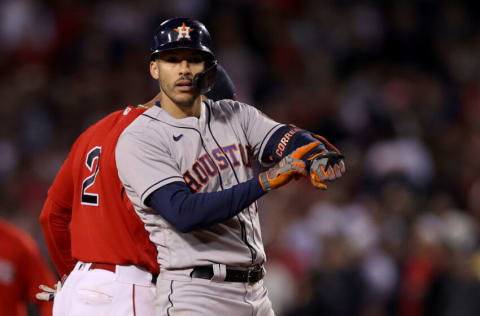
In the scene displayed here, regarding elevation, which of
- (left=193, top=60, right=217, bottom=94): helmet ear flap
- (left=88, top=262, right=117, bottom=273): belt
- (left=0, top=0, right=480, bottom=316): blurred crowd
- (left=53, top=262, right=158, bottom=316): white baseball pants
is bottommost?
(left=0, top=0, right=480, bottom=316): blurred crowd

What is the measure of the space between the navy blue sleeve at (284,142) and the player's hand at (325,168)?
321 mm

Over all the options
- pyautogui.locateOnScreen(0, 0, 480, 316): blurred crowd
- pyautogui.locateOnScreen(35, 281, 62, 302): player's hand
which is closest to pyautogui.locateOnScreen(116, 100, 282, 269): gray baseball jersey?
pyautogui.locateOnScreen(35, 281, 62, 302): player's hand

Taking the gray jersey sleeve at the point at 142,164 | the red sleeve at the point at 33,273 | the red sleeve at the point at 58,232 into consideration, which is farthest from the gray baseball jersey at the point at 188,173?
the red sleeve at the point at 33,273

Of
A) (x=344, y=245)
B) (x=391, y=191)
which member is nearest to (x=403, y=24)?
(x=391, y=191)

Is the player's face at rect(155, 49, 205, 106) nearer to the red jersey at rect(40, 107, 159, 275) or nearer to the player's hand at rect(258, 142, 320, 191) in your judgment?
the red jersey at rect(40, 107, 159, 275)

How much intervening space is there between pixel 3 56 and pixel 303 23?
3.97 meters

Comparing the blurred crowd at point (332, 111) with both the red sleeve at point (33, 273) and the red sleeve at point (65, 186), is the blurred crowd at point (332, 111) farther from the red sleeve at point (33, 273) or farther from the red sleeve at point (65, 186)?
the red sleeve at point (65, 186)

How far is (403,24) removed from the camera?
34.0ft

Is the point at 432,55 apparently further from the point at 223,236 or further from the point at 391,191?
the point at 223,236

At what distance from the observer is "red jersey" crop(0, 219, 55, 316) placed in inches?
164

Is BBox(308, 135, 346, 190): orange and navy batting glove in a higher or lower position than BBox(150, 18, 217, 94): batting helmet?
lower

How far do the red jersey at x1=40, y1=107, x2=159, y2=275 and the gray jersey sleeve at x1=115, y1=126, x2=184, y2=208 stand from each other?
0.52 ft

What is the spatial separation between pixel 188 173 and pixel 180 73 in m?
0.42

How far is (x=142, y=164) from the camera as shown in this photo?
123 inches
